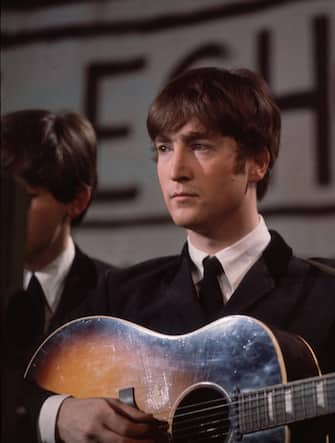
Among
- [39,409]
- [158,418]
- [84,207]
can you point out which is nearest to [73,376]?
[39,409]

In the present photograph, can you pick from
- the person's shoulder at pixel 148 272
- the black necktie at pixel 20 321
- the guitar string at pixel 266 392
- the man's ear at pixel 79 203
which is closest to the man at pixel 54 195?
the man's ear at pixel 79 203

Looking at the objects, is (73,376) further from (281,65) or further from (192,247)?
(281,65)

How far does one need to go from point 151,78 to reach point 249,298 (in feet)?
3.46

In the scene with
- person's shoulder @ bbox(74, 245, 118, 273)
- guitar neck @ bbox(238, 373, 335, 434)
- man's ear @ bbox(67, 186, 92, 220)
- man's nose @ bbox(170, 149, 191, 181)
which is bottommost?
guitar neck @ bbox(238, 373, 335, 434)

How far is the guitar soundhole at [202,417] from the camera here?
1.37 metres

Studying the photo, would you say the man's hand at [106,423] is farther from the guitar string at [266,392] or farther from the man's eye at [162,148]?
the man's eye at [162,148]

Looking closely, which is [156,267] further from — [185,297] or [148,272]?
[185,297]

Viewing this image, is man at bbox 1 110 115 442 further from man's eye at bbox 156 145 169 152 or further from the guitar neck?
the guitar neck

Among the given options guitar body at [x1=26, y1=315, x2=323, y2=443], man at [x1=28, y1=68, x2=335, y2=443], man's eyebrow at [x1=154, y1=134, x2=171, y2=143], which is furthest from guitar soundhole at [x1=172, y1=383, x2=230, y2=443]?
man's eyebrow at [x1=154, y1=134, x2=171, y2=143]

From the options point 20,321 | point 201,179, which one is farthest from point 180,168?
point 20,321

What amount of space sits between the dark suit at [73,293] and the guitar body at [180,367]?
0.07 m

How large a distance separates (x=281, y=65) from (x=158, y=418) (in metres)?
1.17

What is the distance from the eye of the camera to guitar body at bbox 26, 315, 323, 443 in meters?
1.33

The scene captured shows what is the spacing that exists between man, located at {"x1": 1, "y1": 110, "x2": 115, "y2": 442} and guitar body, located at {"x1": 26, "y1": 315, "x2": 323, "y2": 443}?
30 centimetres
